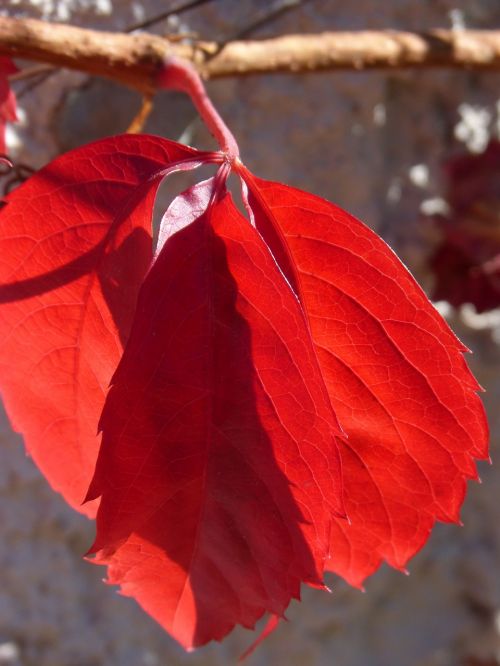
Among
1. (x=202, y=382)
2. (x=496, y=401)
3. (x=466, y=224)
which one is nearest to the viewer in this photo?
(x=202, y=382)

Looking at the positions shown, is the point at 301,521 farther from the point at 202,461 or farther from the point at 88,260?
the point at 88,260

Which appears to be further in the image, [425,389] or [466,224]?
[466,224]

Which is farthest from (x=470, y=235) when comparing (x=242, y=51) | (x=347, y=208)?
(x=242, y=51)

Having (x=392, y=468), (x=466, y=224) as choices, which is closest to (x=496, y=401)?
(x=466, y=224)

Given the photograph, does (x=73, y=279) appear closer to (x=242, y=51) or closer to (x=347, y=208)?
(x=242, y=51)

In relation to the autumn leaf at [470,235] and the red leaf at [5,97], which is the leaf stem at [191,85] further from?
the autumn leaf at [470,235]

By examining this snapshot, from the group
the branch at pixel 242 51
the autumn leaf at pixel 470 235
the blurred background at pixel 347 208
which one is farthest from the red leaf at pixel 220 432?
the autumn leaf at pixel 470 235
